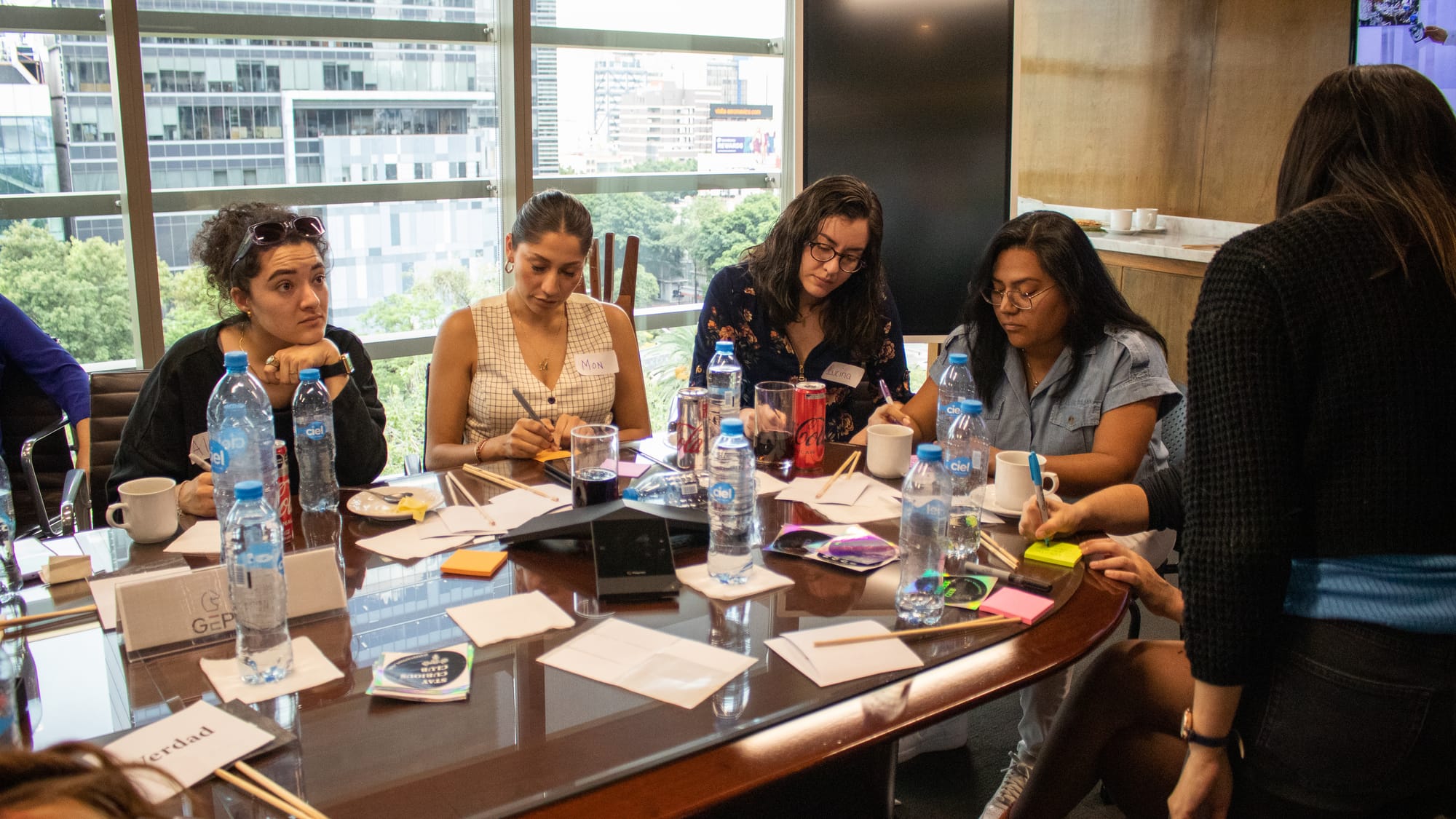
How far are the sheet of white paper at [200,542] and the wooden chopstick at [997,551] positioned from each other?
52.4 inches

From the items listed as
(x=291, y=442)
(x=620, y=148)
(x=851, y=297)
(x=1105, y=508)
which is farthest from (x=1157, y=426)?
(x=620, y=148)

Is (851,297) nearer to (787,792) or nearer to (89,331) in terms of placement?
(787,792)

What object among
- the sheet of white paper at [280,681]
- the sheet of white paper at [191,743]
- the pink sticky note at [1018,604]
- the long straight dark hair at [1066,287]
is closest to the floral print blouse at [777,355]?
the long straight dark hair at [1066,287]

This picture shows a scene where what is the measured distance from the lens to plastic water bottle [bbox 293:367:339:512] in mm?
2068

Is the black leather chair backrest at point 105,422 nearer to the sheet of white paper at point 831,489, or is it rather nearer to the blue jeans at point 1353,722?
the sheet of white paper at point 831,489

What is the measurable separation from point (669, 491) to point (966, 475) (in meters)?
0.59

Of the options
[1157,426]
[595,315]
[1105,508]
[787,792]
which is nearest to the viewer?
[787,792]

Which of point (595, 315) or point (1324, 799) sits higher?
point (595, 315)

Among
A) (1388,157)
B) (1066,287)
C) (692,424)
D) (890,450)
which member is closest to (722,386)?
(692,424)

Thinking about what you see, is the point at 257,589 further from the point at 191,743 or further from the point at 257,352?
the point at 257,352

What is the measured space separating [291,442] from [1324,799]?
204 cm

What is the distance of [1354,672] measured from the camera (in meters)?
1.34

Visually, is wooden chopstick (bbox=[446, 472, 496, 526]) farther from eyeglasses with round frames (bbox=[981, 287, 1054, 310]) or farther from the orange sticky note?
eyeglasses with round frames (bbox=[981, 287, 1054, 310])

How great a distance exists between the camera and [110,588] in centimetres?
161
